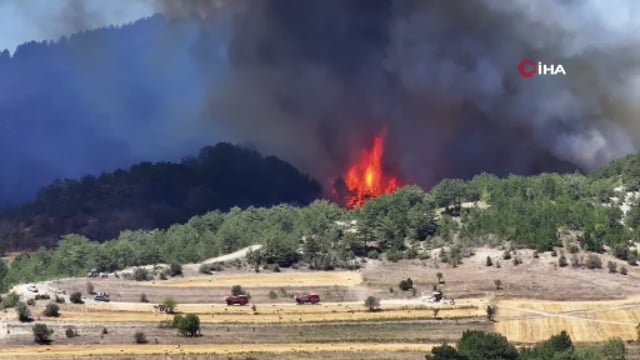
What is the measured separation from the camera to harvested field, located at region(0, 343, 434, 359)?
120000mm

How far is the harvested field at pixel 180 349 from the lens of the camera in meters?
120

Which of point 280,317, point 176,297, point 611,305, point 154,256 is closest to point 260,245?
point 154,256

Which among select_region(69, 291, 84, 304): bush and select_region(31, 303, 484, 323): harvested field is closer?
select_region(31, 303, 484, 323): harvested field

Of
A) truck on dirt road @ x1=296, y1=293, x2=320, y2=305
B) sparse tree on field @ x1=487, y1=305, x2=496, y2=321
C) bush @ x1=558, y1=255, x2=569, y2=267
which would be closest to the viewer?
sparse tree on field @ x1=487, y1=305, x2=496, y2=321

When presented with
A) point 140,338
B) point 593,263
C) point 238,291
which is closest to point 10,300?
point 238,291

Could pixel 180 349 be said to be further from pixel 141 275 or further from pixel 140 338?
pixel 141 275

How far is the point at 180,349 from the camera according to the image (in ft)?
404

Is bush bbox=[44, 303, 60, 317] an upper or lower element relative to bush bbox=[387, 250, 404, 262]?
lower

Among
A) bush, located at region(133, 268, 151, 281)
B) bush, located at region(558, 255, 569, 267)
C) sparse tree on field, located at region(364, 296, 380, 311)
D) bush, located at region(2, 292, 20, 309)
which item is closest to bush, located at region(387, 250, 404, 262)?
bush, located at region(558, 255, 569, 267)

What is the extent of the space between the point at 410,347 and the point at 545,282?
40316 millimetres

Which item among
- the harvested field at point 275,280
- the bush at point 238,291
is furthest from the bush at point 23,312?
the harvested field at point 275,280

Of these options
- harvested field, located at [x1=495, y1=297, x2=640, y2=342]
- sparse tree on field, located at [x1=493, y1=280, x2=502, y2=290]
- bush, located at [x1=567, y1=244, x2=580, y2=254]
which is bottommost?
harvested field, located at [x1=495, y1=297, x2=640, y2=342]

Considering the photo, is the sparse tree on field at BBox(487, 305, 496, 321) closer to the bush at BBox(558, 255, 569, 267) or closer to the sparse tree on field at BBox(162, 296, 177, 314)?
the bush at BBox(558, 255, 569, 267)

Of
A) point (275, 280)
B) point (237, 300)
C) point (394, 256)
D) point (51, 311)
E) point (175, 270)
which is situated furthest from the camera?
point (394, 256)
